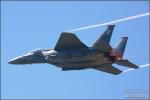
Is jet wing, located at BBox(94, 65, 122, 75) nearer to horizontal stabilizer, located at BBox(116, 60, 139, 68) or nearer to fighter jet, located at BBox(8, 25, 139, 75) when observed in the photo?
fighter jet, located at BBox(8, 25, 139, 75)

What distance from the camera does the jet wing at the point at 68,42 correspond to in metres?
116

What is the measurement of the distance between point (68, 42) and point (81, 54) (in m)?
2.44

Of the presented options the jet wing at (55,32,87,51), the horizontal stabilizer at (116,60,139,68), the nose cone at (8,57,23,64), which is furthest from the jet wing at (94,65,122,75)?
the nose cone at (8,57,23,64)

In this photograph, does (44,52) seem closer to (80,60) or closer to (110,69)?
(80,60)

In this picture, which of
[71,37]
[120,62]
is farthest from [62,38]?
[120,62]

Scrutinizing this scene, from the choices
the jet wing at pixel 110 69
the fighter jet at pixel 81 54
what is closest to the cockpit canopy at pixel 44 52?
the fighter jet at pixel 81 54

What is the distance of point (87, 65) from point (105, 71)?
7.34 meters

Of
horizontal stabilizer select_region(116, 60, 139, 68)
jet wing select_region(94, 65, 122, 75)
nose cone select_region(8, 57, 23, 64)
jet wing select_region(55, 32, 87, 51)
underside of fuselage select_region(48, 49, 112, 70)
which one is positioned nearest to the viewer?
jet wing select_region(55, 32, 87, 51)

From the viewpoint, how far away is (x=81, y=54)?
117 meters

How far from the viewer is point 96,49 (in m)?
117

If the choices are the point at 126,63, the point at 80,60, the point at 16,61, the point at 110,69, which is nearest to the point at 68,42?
the point at 80,60

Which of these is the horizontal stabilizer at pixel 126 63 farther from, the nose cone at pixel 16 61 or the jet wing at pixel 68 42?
the nose cone at pixel 16 61

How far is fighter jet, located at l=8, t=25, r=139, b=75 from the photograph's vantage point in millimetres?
116750

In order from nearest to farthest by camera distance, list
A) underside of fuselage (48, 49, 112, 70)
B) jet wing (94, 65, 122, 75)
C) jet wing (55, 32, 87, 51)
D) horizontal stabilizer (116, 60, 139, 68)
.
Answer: jet wing (55, 32, 87, 51) → underside of fuselage (48, 49, 112, 70) → horizontal stabilizer (116, 60, 139, 68) → jet wing (94, 65, 122, 75)
